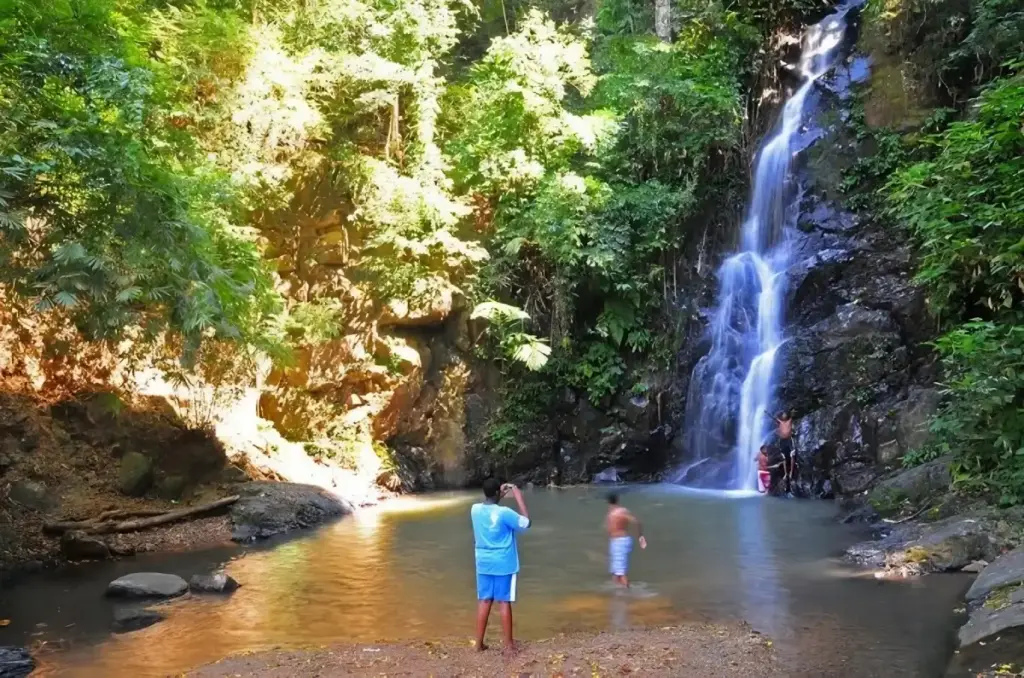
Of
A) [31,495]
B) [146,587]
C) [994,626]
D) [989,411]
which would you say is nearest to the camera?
[994,626]

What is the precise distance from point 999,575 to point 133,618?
847 centimetres

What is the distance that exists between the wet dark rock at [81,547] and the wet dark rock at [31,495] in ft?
3.77

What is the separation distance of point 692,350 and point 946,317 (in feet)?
19.7

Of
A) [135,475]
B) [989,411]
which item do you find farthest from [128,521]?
[989,411]

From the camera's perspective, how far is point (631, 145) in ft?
67.3

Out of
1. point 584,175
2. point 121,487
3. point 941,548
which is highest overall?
point 584,175

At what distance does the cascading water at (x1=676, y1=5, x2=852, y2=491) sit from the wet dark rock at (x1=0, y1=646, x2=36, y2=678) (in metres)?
12.5

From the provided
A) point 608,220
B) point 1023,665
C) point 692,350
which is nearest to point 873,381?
point 692,350

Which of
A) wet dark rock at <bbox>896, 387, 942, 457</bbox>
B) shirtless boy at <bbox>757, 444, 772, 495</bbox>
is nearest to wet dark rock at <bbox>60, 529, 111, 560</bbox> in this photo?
shirtless boy at <bbox>757, 444, 772, 495</bbox>

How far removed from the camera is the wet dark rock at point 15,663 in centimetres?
662

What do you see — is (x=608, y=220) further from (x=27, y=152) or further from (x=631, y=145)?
(x=27, y=152)

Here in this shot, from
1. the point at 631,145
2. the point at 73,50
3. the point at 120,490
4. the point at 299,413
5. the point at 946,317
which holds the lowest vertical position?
the point at 120,490

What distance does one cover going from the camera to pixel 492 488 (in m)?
6.44

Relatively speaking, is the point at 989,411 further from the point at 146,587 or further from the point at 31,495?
the point at 31,495
